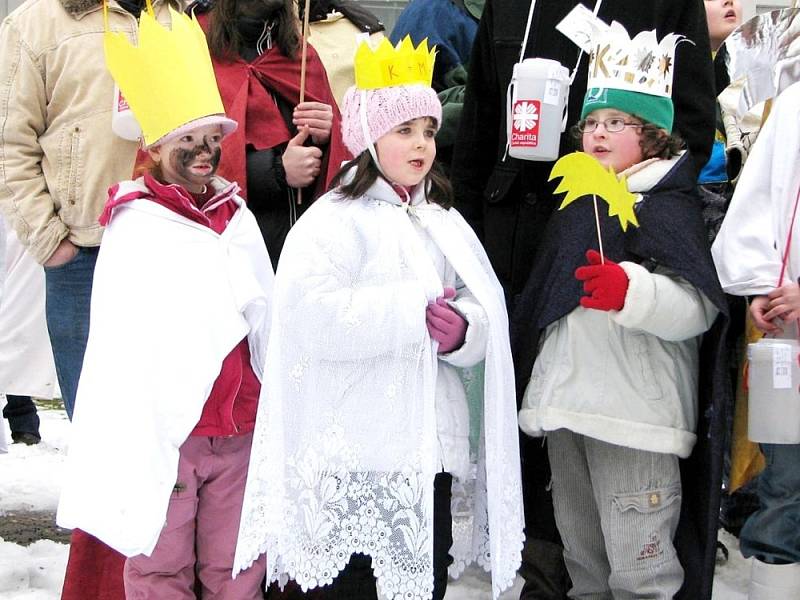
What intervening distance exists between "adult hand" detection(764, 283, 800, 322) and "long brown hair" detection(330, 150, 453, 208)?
0.95 metres

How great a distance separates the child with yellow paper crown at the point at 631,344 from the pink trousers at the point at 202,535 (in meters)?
0.87

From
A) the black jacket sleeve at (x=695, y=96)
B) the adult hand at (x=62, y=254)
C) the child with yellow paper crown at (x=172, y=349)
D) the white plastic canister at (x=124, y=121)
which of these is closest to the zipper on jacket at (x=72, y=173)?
the adult hand at (x=62, y=254)

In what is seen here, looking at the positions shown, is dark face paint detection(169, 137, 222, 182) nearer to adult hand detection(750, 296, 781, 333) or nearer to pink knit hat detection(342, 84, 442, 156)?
pink knit hat detection(342, 84, 442, 156)

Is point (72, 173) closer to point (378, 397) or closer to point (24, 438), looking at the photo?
point (378, 397)

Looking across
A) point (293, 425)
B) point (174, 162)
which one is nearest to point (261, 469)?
point (293, 425)

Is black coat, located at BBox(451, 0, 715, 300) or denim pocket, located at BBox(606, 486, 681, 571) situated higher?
black coat, located at BBox(451, 0, 715, 300)

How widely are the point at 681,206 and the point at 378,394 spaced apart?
1053 mm

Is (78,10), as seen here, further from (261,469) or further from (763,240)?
(763,240)

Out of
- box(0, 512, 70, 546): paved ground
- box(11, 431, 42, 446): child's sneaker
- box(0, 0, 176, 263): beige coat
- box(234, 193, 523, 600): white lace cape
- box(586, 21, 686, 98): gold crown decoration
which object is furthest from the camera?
box(11, 431, 42, 446): child's sneaker

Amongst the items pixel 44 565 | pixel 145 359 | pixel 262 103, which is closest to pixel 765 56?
pixel 262 103

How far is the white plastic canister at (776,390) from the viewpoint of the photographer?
10.2 feet

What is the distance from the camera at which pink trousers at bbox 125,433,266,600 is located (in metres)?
3.17

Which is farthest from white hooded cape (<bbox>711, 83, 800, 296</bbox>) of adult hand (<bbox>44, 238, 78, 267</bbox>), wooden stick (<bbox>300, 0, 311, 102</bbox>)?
adult hand (<bbox>44, 238, 78, 267</bbox>)

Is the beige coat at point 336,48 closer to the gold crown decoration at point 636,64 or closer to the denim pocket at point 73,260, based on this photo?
the gold crown decoration at point 636,64
